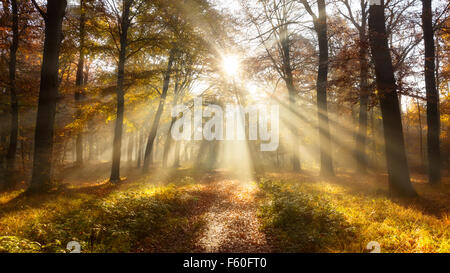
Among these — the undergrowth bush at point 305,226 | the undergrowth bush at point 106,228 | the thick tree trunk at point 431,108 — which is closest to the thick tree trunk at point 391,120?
the undergrowth bush at point 305,226

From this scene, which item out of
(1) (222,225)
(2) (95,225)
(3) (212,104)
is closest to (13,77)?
(2) (95,225)

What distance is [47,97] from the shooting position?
361 inches


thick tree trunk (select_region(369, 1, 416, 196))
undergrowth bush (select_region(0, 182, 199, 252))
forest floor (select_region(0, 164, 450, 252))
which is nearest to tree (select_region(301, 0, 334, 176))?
thick tree trunk (select_region(369, 1, 416, 196))

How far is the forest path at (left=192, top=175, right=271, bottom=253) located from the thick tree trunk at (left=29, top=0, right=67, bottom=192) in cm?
720

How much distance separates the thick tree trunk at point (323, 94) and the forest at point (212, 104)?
0.09 metres

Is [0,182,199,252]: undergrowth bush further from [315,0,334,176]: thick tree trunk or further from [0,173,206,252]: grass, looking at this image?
[315,0,334,176]: thick tree trunk

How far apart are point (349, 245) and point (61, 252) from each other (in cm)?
568

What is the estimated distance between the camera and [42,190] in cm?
888

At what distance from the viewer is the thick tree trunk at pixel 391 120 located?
8.16 meters

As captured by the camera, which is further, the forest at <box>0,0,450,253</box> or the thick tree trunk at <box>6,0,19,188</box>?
the thick tree trunk at <box>6,0,19,188</box>

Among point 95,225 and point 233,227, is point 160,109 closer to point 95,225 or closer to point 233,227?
point 233,227

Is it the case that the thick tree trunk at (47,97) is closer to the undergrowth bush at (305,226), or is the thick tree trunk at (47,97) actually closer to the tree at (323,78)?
the undergrowth bush at (305,226)

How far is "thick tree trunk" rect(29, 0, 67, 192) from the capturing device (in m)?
9.01

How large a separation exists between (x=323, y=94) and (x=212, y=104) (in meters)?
14.4
